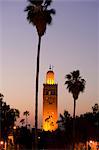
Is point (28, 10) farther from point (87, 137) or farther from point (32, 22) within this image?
point (87, 137)

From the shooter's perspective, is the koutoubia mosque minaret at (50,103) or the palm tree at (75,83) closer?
the palm tree at (75,83)

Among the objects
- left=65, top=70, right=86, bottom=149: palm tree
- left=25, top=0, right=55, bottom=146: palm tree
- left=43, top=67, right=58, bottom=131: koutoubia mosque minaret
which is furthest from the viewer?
left=43, top=67, right=58, bottom=131: koutoubia mosque minaret

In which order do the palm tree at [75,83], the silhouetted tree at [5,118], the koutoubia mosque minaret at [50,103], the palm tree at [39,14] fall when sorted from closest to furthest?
1. the palm tree at [39,14]
2. the palm tree at [75,83]
3. the silhouetted tree at [5,118]
4. the koutoubia mosque minaret at [50,103]

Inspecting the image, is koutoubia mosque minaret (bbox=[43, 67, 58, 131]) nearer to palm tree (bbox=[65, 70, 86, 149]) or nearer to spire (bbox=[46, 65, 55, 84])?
spire (bbox=[46, 65, 55, 84])

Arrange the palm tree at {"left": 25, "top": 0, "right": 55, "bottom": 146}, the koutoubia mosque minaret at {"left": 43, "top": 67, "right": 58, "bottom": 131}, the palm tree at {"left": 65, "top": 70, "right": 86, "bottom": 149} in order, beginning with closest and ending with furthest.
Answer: the palm tree at {"left": 25, "top": 0, "right": 55, "bottom": 146} < the palm tree at {"left": 65, "top": 70, "right": 86, "bottom": 149} < the koutoubia mosque minaret at {"left": 43, "top": 67, "right": 58, "bottom": 131}

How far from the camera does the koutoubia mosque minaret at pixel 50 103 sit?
404 ft

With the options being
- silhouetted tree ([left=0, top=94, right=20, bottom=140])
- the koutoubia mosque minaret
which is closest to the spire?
the koutoubia mosque minaret

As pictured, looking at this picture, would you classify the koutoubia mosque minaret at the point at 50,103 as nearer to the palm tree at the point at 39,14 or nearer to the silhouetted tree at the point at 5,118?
the silhouetted tree at the point at 5,118

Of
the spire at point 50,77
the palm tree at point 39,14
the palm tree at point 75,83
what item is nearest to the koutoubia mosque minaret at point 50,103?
the spire at point 50,77

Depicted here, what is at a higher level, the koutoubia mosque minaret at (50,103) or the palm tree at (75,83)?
the koutoubia mosque minaret at (50,103)

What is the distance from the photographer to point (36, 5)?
3638 centimetres

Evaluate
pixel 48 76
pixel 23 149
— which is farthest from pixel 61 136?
pixel 48 76

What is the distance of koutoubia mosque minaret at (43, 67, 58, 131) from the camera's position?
123169 mm

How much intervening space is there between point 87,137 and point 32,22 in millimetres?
34665
